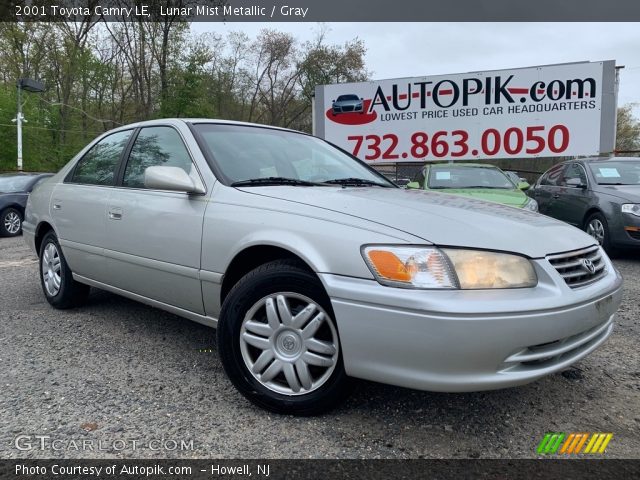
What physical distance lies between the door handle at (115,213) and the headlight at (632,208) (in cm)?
587

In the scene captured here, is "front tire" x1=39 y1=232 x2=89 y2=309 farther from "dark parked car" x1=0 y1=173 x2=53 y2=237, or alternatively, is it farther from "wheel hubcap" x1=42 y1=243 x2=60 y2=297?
"dark parked car" x1=0 y1=173 x2=53 y2=237

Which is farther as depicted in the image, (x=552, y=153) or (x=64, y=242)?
(x=552, y=153)

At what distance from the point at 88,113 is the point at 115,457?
32865 millimetres

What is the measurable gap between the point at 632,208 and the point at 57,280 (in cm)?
637

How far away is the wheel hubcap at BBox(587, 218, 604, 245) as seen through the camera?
21.3 feet

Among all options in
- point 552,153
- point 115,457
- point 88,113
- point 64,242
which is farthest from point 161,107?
point 115,457

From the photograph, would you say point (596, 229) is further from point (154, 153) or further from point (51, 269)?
point (51, 269)

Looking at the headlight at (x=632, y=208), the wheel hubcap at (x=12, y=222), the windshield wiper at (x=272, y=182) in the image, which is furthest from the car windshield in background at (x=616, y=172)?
the wheel hubcap at (x=12, y=222)

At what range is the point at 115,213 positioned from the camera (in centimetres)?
330

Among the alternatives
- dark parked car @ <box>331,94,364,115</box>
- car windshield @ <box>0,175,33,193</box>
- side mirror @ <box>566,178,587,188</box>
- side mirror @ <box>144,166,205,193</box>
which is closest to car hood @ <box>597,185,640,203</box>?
side mirror @ <box>566,178,587,188</box>

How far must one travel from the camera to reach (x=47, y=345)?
3.30 m

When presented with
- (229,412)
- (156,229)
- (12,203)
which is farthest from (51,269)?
(12,203)

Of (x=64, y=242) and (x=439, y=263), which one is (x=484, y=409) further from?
(x=64, y=242)

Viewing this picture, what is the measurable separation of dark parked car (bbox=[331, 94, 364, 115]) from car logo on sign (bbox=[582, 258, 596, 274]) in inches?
419
